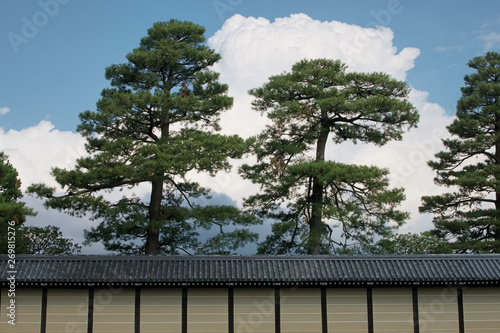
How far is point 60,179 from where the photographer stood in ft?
63.5

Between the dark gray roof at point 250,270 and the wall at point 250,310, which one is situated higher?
the dark gray roof at point 250,270

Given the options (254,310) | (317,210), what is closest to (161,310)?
(254,310)

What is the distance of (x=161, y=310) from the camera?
50.0 ft

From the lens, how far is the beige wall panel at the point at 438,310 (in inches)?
615

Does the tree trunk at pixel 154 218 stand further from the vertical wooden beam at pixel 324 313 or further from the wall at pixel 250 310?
the vertical wooden beam at pixel 324 313

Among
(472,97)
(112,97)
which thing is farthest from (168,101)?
(472,97)

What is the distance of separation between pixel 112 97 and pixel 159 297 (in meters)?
9.03

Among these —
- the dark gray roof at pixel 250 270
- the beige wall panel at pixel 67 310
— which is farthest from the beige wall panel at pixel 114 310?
the dark gray roof at pixel 250 270

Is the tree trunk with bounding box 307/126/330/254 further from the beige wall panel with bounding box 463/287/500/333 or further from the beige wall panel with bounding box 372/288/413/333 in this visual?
the beige wall panel with bounding box 463/287/500/333

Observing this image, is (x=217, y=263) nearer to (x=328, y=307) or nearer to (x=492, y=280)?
(x=328, y=307)

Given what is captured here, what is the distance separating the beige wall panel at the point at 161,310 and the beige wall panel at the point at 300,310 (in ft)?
9.35

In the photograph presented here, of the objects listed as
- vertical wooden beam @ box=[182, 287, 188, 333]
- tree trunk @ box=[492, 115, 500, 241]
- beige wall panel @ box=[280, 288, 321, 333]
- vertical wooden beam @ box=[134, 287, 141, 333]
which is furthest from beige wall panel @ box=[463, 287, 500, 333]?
vertical wooden beam @ box=[134, 287, 141, 333]

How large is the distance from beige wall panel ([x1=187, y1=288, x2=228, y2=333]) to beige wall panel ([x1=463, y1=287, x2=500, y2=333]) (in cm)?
675

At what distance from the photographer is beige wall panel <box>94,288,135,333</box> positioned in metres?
15.2
